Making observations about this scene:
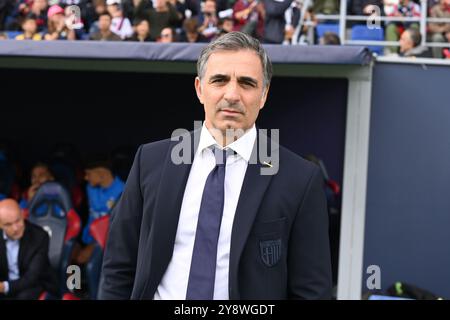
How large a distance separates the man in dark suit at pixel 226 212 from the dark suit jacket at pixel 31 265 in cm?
494

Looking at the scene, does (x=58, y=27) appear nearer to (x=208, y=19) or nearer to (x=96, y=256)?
(x=208, y=19)

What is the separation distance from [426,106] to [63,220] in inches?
128

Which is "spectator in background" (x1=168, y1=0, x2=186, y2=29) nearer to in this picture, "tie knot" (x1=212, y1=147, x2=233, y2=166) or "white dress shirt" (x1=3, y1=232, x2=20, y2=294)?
"white dress shirt" (x1=3, y1=232, x2=20, y2=294)

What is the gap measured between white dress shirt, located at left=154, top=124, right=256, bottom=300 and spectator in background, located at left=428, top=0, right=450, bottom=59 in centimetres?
875

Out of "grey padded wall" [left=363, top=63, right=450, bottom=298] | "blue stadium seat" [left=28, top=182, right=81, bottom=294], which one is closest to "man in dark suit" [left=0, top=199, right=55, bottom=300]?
"blue stadium seat" [left=28, top=182, right=81, bottom=294]

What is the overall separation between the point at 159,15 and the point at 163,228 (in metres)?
8.96

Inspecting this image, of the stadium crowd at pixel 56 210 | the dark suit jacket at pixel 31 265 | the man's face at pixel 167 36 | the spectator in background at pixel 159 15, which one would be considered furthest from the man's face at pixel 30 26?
the dark suit jacket at pixel 31 265

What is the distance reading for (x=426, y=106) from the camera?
7793mm

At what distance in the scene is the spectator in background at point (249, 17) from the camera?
1130cm

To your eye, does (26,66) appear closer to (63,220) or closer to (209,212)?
(63,220)

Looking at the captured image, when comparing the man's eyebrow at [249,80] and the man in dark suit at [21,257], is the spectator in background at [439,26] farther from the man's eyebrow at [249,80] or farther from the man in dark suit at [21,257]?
the man's eyebrow at [249,80]

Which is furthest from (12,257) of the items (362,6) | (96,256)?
(362,6)

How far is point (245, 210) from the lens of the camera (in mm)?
2760
